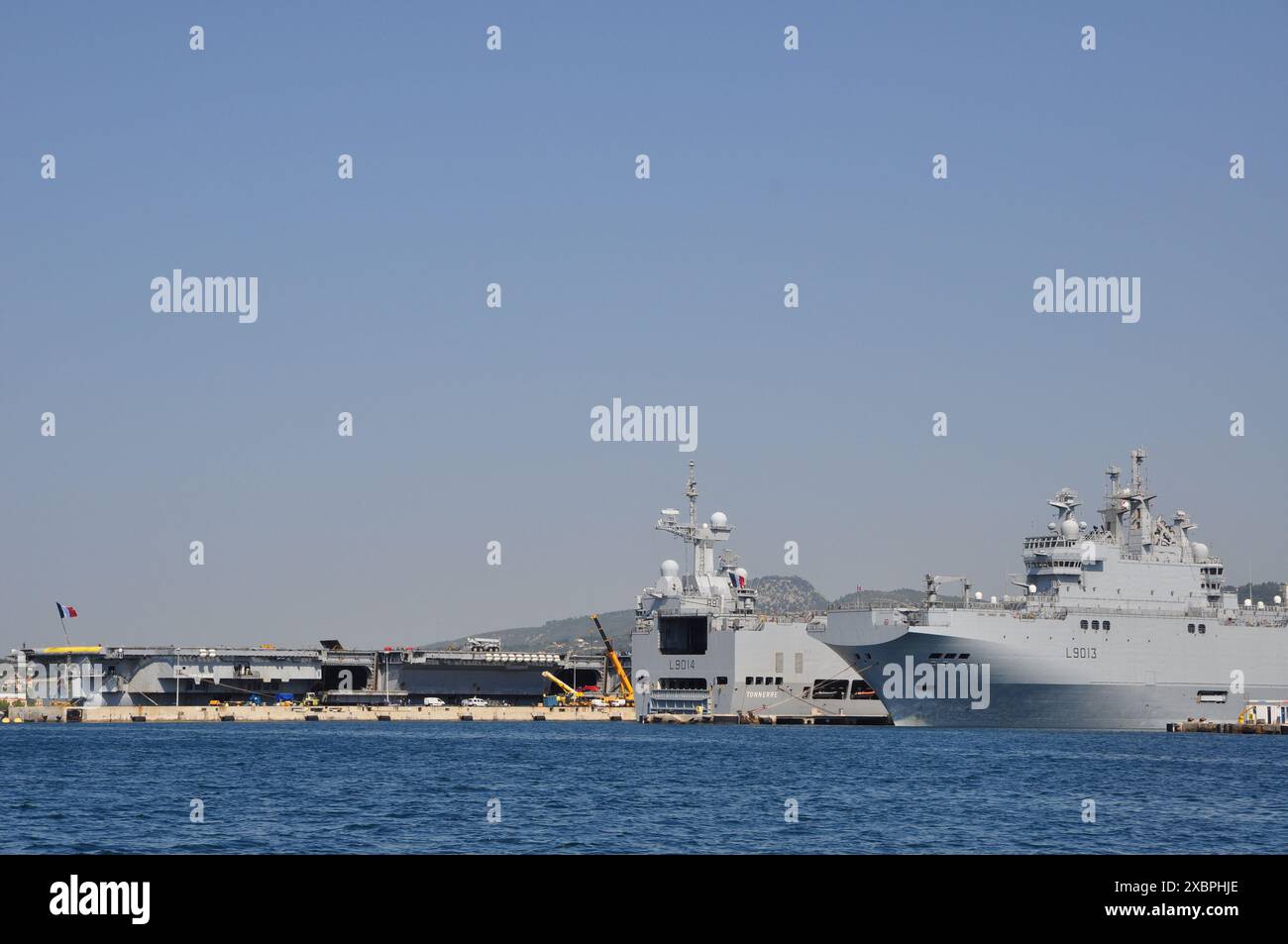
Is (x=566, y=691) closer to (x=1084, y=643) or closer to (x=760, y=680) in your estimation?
(x=760, y=680)

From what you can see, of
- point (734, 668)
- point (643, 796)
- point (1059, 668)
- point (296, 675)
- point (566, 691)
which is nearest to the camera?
point (643, 796)

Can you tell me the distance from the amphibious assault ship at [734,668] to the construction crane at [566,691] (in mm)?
15934

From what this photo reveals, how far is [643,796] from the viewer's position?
4775 centimetres

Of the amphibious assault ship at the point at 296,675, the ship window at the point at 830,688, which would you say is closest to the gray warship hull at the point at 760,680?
the ship window at the point at 830,688

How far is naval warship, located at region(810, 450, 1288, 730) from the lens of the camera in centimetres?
9419

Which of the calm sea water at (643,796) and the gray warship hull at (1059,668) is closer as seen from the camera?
the calm sea water at (643,796)

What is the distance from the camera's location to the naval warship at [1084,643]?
9419cm

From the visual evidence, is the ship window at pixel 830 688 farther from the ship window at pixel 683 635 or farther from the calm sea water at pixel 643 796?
the calm sea water at pixel 643 796

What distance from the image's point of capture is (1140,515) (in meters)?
105

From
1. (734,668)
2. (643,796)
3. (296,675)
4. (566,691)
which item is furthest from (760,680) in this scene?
(643,796)

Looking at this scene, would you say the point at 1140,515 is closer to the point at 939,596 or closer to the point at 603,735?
the point at 939,596

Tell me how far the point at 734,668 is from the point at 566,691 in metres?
34.0

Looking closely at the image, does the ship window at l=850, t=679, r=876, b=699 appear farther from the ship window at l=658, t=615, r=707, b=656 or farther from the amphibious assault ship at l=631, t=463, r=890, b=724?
the ship window at l=658, t=615, r=707, b=656
